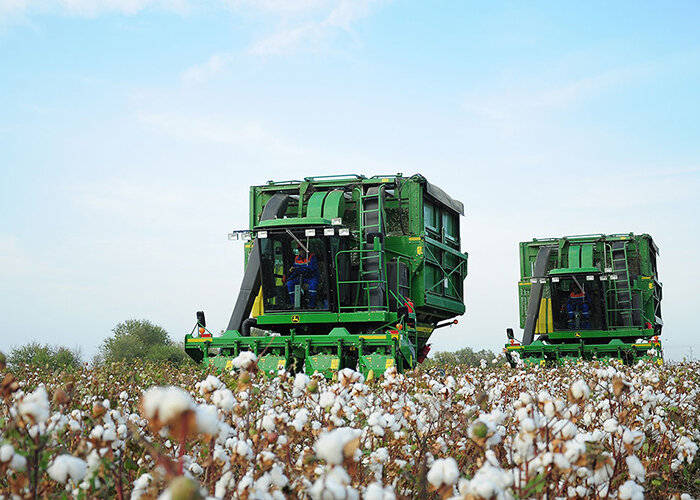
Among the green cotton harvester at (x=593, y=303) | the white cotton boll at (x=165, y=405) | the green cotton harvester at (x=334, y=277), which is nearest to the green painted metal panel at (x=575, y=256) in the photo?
the green cotton harvester at (x=593, y=303)

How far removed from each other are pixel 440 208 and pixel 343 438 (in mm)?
14091

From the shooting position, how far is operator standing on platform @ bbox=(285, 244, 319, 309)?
12867mm

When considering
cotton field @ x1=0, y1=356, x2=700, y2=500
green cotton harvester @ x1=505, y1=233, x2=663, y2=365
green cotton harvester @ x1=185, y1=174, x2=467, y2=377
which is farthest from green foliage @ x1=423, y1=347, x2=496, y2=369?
cotton field @ x1=0, y1=356, x2=700, y2=500

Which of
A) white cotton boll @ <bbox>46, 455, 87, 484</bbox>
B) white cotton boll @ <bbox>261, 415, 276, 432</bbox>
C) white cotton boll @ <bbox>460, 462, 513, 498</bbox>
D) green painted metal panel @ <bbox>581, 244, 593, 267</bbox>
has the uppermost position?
green painted metal panel @ <bbox>581, 244, 593, 267</bbox>

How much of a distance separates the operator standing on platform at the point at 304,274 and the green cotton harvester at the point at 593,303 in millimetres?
7751

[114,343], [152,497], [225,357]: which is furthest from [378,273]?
[114,343]

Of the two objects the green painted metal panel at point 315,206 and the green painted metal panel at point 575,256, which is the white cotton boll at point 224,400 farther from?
the green painted metal panel at point 575,256

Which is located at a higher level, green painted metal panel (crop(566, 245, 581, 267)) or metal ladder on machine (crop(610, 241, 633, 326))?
green painted metal panel (crop(566, 245, 581, 267))

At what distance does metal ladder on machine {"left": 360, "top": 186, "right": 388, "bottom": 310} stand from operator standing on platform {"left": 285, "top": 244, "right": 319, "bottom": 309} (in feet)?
2.95

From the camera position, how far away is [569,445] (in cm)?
257

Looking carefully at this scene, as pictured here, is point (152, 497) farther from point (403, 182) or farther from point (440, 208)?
point (440, 208)

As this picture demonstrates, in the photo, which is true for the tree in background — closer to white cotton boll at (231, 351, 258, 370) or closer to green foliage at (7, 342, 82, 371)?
green foliage at (7, 342, 82, 371)

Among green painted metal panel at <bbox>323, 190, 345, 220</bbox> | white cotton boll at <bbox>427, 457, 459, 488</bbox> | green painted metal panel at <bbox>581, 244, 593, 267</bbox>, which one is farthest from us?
green painted metal panel at <bbox>581, 244, 593, 267</bbox>

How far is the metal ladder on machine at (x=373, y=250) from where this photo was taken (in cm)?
1302
